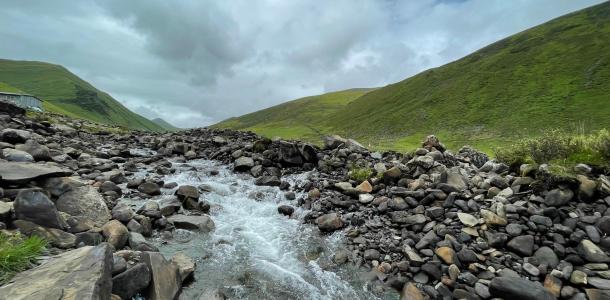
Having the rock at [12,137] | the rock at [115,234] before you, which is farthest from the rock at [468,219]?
the rock at [12,137]

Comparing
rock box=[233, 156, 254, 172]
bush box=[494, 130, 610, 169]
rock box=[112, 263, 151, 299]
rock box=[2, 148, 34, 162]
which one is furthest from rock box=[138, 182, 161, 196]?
bush box=[494, 130, 610, 169]

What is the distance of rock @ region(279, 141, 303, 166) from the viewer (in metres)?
29.0

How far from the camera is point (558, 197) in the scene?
13.5m

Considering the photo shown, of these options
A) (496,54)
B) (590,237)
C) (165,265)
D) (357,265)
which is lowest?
(357,265)

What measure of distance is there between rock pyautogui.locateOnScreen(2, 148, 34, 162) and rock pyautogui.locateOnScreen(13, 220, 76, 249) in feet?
35.8

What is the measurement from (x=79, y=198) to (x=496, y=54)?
→ 14824 cm

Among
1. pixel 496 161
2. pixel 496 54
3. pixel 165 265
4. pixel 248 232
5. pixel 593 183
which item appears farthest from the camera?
pixel 496 54

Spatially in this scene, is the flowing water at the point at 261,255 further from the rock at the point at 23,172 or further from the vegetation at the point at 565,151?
the vegetation at the point at 565,151

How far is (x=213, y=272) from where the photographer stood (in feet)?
39.2

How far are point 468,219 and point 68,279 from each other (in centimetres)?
1391

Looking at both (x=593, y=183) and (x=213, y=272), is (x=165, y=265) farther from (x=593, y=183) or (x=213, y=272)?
(x=593, y=183)

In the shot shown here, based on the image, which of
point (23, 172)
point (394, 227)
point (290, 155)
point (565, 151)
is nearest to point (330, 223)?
point (394, 227)

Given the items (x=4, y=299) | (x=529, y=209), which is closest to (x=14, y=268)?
(x=4, y=299)

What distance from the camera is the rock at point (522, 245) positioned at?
12.1 m
